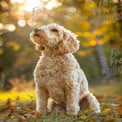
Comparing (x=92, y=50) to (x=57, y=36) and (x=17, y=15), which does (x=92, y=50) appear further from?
(x=57, y=36)

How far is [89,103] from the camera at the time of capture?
7523mm

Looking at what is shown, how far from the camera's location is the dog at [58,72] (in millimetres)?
7020

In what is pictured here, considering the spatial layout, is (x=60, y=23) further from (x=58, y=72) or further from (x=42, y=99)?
(x=58, y=72)

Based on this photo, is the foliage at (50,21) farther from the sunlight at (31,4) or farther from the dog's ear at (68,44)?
the dog's ear at (68,44)

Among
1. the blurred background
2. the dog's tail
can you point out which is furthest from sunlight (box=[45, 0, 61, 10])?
the dog's tail

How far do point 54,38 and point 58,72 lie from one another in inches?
21.2

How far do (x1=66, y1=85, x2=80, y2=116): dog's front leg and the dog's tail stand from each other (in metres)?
0.42

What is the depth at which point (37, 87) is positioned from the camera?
721cm

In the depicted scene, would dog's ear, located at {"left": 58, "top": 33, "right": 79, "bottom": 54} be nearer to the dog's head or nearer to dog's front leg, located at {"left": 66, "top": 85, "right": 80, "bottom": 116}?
the dog's head

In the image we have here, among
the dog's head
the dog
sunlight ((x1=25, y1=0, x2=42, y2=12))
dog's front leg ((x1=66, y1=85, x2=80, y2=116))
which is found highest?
sunlight ((x1=25, y1=0, x2=42, y2=12))

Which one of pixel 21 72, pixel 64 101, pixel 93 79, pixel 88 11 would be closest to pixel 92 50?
pixel 93 79

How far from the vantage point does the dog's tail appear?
747 cm

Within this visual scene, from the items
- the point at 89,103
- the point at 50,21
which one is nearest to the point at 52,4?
the point at 50,21

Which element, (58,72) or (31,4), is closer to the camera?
(58,72)
